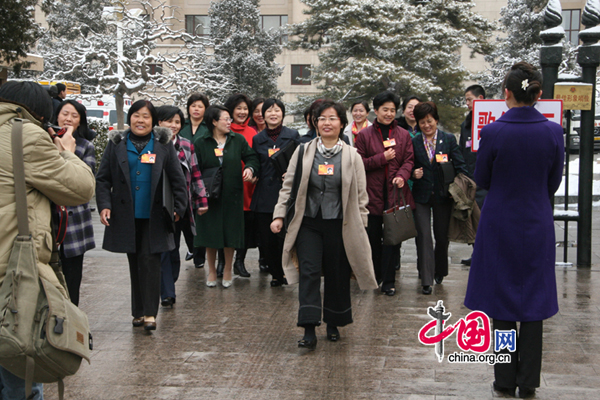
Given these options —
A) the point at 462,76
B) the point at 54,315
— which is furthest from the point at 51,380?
the point at 462,76

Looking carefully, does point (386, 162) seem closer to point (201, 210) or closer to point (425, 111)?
point (425, 111)

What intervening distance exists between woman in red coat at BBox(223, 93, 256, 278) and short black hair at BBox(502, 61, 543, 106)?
14.3 feet

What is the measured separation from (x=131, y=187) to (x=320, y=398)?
2.60 m

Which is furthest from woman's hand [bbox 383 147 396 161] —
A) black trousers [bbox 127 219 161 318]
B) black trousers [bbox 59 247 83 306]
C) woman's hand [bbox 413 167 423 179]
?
black trousers [bbox 59 247 83 306]

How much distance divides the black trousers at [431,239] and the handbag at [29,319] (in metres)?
4.56

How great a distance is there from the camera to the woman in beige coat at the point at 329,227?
548cm

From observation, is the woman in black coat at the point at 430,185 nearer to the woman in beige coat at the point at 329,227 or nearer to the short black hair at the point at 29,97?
the woman in beige coat at the point at 329,227

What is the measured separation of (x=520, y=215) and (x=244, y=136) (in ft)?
15.3

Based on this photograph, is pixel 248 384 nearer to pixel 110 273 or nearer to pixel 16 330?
pixel 16 330

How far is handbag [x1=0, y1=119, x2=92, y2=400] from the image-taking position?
313 cm

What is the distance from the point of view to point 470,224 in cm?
753

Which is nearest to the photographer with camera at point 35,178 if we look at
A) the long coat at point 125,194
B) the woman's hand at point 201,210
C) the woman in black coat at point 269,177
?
the long coat at point 125,194

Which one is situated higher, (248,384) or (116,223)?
(116,223)

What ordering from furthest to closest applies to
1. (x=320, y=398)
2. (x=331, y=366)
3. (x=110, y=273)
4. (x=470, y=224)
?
(x=110, y=273)
(x=470, y=224)
(x=331, y=366)
(x=320, y=398)
